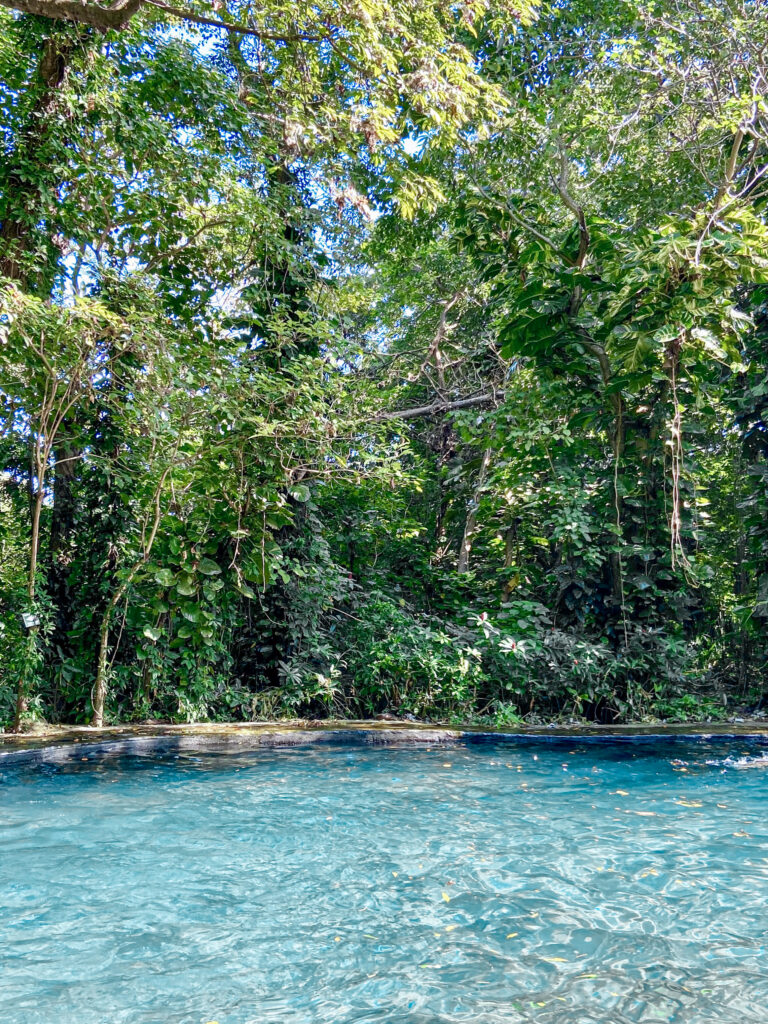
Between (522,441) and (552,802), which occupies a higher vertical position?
A: (522,441)

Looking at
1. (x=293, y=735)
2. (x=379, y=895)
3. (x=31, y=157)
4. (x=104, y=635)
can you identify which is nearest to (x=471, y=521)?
(x=293, y=735)

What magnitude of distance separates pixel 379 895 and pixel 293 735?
3.11 m

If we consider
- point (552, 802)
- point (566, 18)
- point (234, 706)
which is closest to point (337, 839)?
point (552, 802)

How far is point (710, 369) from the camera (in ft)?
21.9

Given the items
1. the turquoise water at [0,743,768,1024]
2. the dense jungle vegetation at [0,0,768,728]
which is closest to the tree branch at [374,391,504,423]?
the dense jungle vegetation at [0,0,768,728]

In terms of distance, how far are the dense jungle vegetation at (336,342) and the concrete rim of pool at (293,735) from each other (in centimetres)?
41

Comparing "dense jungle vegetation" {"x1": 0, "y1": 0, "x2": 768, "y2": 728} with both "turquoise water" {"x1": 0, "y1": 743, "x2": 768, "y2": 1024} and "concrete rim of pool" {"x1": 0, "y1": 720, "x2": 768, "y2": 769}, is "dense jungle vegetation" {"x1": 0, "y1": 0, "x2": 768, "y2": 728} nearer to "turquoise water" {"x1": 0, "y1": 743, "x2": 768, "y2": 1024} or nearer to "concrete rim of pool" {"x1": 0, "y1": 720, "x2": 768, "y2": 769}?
"concrete rim of pool" {"x1": 0, "y1": 720, "x2": 768, "y2": 769}

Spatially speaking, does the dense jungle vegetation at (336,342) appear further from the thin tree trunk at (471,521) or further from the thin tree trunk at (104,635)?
the thin tree trunk at (471,521)

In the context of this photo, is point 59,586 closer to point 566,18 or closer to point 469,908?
point 469,908

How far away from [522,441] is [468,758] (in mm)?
3531

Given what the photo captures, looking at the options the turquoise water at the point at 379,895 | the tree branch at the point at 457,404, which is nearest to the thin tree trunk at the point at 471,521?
the tree branch at the point at 457,404

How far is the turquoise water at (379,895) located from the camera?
239 cm

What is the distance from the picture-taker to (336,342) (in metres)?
7.35

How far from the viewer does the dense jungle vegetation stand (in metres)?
6.02
